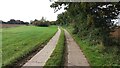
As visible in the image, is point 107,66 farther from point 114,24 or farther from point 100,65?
point 114,24

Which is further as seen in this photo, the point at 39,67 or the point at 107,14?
the point at 107,14

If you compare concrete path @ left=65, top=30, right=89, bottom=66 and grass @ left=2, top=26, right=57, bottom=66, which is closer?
concrete path @ left=65, top=30, right=89, bottom=66

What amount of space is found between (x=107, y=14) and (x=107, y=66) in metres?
11.6

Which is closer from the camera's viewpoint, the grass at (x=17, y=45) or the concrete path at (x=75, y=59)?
the concrete path at (x=75, y=59)

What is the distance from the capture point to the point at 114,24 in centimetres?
2269

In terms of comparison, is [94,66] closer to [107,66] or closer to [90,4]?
[107,66]

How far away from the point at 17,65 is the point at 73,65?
8.49ft

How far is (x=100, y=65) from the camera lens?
11.9 meters

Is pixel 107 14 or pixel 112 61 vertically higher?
pixel 107 14

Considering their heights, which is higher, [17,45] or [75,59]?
[75,59]

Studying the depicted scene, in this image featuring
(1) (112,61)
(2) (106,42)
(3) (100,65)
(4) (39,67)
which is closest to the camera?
(4) (39,67)

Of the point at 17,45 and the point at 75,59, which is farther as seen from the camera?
the point at 17,45

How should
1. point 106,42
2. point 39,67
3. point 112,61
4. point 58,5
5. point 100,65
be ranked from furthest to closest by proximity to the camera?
point 58,5 < point 106,42 < point 112,61 < point 100,65 < point 39,67

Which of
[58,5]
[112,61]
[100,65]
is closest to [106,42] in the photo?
[112,61]
